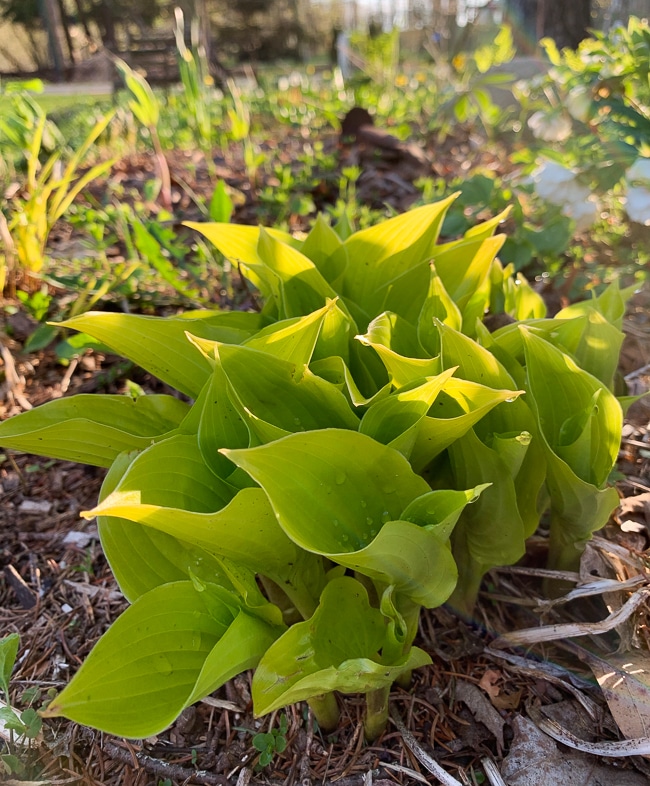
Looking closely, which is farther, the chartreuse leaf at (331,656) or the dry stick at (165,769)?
the dry stick at (165,769)

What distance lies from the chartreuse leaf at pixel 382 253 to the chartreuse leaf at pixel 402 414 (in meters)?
0.45

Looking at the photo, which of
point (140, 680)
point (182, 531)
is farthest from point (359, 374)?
point (140, 680)

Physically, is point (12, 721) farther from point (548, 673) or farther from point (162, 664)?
point (548, 673)

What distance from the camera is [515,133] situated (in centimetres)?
436

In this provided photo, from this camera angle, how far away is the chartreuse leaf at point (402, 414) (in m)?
0.91

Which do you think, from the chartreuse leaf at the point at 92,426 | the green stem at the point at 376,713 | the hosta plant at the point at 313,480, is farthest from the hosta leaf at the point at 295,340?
the green stem at the point at 376,713

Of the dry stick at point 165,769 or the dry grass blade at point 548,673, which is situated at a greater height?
Answer: the dry stick at point 165,769

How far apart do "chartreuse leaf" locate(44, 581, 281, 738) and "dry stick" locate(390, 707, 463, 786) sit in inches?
13.8

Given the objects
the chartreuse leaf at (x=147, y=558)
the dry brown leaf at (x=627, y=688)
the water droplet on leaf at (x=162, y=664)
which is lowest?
the dry brown leaf at (x=627, y=688)

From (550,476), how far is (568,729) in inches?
18.9

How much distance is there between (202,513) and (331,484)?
193 mm

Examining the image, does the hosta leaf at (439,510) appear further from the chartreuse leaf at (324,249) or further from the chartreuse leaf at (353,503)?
the chartreuse leaf at (324,249)

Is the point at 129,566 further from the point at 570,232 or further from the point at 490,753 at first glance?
the point at 570,232

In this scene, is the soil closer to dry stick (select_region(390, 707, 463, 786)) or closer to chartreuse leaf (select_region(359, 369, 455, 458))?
dry stick (select_region(390, 707, 463, 786))
